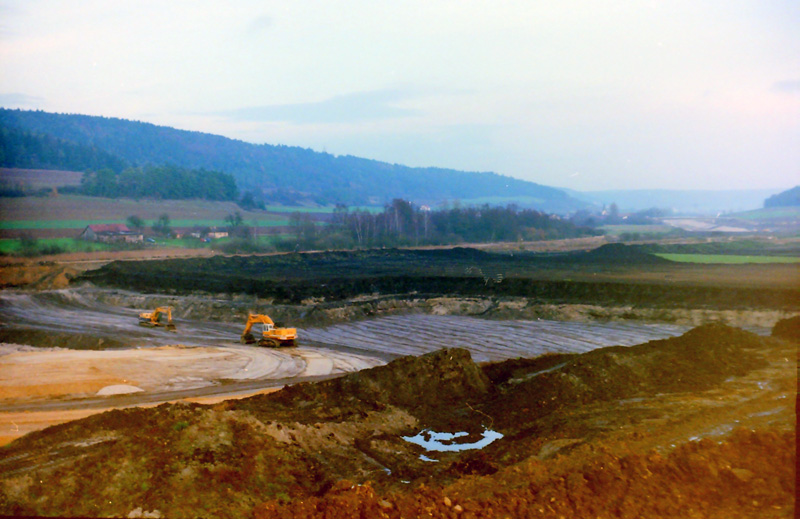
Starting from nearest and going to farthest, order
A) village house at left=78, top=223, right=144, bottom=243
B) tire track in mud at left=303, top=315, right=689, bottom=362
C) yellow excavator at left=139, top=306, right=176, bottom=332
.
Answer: tire track in mud at left=303, top=315, right=689, bottom=362, yellow excavator at left=139, top=306, right=176, bottom=332, village house at left=78, top=223, right=144, bottom=243

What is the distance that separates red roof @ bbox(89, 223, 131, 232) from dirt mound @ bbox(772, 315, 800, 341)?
6005 cm

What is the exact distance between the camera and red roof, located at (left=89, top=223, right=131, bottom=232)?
65.0 m

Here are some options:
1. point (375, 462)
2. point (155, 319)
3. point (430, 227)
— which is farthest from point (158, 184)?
point (375, 462)

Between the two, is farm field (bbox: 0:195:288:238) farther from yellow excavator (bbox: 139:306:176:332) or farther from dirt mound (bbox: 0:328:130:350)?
dirt mound (bbox: 0:328:130:350)

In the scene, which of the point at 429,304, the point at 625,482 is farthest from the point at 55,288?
the point at 625,482

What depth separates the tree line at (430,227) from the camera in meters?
76.8

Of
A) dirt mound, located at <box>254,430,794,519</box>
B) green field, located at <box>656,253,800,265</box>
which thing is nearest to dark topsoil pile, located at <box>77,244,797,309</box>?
green field, located at <box>656,253,800,265</box>

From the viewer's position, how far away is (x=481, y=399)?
49.1ft

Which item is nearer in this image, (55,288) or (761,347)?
(761,347)

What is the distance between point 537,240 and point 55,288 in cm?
5658

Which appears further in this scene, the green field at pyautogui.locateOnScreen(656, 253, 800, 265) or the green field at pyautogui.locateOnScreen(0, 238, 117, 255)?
the green field at pyautogui.locateOnScreen(0, 238, 117, 255)

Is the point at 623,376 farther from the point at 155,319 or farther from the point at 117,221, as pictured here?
the point at 117,221

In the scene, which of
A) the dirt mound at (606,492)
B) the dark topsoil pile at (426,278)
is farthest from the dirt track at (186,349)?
the dirt mound at (606,492)

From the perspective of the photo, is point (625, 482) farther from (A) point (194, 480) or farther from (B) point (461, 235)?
(B) point (461, 235)
